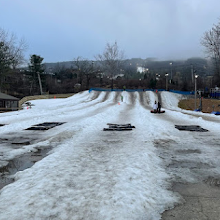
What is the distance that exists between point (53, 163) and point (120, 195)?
2.39m

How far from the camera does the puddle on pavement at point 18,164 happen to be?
→ 426cm

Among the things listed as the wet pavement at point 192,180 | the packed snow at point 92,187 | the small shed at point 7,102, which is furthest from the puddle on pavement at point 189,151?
the small shed at point 7,102

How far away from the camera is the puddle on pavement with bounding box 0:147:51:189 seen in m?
4.26

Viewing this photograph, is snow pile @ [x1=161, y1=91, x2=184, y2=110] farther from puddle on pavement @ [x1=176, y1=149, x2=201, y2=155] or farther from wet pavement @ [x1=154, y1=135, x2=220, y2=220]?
wet pavement @ [x1=154, y1=135, x2=220, y2=220]

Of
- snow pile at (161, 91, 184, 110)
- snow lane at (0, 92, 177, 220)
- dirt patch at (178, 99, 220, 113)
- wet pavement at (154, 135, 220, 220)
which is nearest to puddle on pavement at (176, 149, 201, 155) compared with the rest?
wet pavement at (154, 135, 220, 220)

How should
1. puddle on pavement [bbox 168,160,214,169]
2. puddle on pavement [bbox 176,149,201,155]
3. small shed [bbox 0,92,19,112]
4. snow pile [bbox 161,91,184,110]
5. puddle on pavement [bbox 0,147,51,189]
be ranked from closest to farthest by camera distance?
puddle on pavement [bbox 0,147,51,189] < puddle on pavement [bbox 168,160,214,169] < puddle on pavement [bbox 176,149,201,155] < small shed [bbox 0,92,19,112] < snow pile [bbox 161,91,184,110]

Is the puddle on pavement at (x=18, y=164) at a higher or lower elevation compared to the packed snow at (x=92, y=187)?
lower

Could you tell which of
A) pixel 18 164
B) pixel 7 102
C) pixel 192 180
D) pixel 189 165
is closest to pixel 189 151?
pixel 189 165

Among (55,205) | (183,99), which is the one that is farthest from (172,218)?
(183,99)

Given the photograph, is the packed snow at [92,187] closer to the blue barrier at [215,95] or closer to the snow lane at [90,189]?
the snow lane at [90,189]

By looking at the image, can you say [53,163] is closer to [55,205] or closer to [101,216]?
[55,205]

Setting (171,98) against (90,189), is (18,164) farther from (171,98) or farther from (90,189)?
(171,98)

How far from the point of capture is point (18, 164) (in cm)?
529

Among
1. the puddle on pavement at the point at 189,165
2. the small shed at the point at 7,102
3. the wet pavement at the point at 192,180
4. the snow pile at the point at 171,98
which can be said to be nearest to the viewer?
the wet pavement at the point at 192,180
